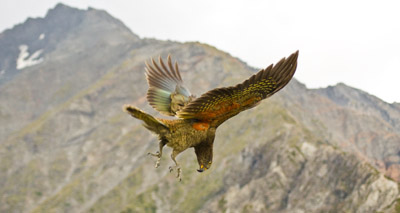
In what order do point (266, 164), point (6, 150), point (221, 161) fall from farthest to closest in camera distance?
point (6, 150) < point (221, 161) < point (266, 164)

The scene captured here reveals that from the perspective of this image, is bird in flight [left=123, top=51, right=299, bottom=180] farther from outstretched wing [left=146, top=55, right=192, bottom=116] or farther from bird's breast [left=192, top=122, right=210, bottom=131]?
outstretched wing [left=146, top=55, right=192, bottom=116]

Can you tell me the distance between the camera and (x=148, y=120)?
7.42 meters

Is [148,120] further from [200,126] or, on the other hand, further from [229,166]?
[229,166]

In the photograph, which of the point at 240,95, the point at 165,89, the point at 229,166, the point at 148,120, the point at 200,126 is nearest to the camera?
the point at 148,120

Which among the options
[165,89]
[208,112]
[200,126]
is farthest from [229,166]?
[208,112]

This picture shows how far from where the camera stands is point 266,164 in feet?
437

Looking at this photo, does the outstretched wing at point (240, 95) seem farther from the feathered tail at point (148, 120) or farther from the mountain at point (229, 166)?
the mountain at point (229, 166)

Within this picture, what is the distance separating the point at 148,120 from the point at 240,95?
65.3 inches

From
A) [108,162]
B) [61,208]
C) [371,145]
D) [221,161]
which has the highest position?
[371,145]

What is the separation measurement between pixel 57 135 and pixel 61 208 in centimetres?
5274

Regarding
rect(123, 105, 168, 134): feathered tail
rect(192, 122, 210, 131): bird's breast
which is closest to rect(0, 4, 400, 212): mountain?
rect(192, 122, 210, 131): bird's breast

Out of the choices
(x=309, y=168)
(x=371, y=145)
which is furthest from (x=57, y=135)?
(x=371, y=145)

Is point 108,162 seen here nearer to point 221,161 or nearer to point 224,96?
point 221,161

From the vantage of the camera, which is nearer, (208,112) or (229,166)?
(208,112)
